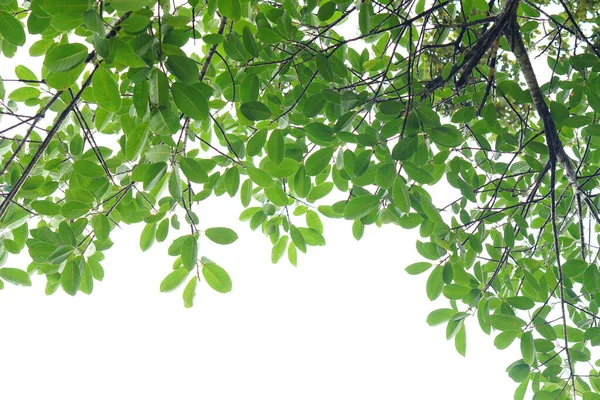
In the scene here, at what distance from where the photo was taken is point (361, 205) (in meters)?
1.30

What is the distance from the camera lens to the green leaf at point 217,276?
1222 mm

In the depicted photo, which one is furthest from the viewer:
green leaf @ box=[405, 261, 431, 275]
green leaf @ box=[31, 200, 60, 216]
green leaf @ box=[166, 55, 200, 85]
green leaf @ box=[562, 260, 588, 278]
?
green leaf @ box=[405, 261, 431, 275]

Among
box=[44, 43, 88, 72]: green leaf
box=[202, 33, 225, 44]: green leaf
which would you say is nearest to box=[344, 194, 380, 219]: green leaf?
box=[202, 33, 225, 44]: green leaf

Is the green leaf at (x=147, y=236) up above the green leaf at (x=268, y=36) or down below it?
below

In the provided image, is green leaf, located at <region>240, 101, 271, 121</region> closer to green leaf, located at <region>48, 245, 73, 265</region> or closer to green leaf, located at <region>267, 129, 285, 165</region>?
green leaf, located at <region>267, 129, 285, 165</region>

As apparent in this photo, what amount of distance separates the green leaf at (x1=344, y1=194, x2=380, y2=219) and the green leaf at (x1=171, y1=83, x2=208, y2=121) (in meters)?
0.52

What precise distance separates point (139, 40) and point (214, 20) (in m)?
0.84

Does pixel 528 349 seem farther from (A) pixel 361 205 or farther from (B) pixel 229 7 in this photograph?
(B) pixel 229 7

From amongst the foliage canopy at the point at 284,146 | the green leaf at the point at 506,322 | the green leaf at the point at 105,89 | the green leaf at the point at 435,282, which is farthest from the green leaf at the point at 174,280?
the green leaf at the point at 506,322

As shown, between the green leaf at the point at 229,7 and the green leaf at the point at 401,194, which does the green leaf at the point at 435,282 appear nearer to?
the green leaf at the point at 401,194

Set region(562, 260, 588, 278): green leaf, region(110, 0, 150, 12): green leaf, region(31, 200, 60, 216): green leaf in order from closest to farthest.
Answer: region(110, 0, 150, 12): green leaf, region(31, 200, 60, 216): green leaf, region(562, 260, 588, 278): green leaf

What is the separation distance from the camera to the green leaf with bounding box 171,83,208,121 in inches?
35.2

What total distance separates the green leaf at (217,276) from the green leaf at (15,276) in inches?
21.9

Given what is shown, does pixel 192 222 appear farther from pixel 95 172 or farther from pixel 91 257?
pixel 91 257
